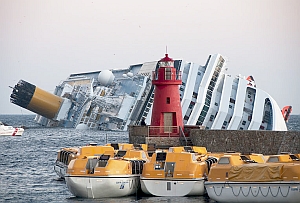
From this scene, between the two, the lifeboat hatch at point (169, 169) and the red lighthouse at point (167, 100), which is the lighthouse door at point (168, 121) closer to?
the red lighthouse at point (167, 100)

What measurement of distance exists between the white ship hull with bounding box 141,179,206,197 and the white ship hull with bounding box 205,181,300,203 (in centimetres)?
195

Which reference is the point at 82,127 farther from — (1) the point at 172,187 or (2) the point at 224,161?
(2) the point at 224,161

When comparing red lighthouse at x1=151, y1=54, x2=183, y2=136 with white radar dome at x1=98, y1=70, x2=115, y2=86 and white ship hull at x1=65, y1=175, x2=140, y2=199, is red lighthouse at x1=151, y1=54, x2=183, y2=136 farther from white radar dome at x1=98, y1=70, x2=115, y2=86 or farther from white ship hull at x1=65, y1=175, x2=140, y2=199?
white radar dome at x1=98, y1=70, x2=115, y2=86

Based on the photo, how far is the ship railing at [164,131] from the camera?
45.4 metres

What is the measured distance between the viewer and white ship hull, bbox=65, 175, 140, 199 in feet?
103

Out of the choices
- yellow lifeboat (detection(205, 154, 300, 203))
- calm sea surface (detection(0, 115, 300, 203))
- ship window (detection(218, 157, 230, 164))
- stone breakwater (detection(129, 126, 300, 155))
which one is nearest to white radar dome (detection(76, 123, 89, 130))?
calm sea surface (detection(0, 115, 300, 203))

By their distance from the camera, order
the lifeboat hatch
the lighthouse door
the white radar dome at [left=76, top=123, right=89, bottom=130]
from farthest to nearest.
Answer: the white radar dome at [left=76, top=123, right=89, bottom=130]
the lighthouse door
the lifeboat hatch

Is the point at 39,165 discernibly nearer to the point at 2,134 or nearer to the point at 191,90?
the point at 191,90

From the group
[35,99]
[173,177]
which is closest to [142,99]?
[35,99]

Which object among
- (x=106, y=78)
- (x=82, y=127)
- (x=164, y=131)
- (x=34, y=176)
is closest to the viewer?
(x=34, y=176)

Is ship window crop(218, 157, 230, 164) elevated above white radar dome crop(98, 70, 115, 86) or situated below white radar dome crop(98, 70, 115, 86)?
below

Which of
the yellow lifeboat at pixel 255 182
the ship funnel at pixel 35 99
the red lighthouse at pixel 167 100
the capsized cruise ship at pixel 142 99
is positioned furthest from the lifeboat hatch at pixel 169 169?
the ship funnel at pixel 35 99

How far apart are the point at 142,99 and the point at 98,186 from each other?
59.4 metres

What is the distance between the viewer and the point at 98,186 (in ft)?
103
